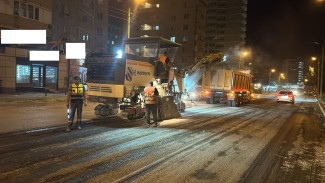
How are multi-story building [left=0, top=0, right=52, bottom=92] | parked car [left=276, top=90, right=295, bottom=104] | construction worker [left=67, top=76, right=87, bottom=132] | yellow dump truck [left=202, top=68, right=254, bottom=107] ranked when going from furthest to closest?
parked car [left=276, top=90, right=295, bottom=104], multi-story building [left=0, top=0, right=52, bottom=92], yellow dump truck [left=202, top=68, right=254, bottom=107], construction worker [left=67, top=76, right=87, bottom=132]

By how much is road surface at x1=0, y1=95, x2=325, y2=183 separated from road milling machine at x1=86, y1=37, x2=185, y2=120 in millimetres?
1723

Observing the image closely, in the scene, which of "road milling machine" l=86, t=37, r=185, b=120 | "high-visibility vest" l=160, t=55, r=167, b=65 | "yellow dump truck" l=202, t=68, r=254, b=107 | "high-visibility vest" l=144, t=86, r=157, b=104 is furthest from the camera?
"yellow dump truck" l=202, t=68, r=254, b=107

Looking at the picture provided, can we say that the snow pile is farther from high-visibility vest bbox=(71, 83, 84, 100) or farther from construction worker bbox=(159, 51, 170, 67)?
high-visibility vest bbox=(71, 83, 84, 100)

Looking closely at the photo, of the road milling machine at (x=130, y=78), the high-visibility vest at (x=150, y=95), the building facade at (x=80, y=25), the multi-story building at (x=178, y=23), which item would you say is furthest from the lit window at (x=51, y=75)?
the multi-story building at (x=178, y=23)

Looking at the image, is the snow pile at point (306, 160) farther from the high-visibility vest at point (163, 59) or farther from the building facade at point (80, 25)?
the building facade at point (80, 25)

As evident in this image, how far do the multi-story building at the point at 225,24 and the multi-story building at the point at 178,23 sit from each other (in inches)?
796

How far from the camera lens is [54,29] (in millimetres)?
30625

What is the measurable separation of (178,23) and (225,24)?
91.8ft

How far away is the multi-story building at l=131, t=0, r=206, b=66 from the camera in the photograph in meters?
69.0

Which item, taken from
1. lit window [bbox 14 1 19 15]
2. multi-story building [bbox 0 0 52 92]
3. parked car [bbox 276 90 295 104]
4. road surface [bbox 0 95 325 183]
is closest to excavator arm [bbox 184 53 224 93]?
road surface [bbox 0 95 325 183]

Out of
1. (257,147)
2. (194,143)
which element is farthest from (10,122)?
(257,147)

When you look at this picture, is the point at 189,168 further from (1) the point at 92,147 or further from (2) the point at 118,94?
(2) the point at 118,94

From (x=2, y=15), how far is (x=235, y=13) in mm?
79494

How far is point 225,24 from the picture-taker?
91.4 m
